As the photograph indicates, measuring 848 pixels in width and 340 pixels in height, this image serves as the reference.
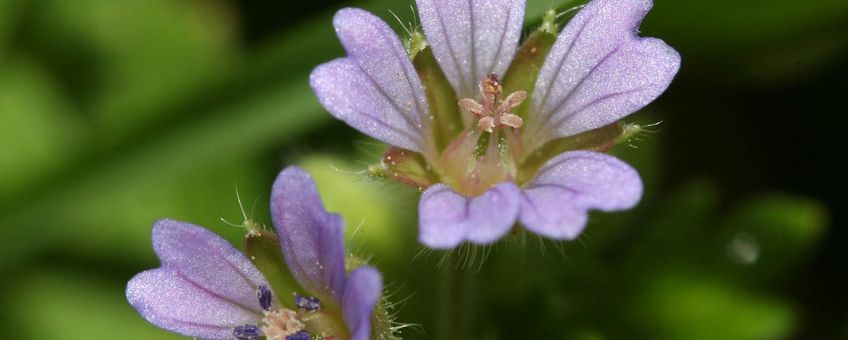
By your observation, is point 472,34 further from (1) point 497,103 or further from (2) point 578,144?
(2) point 578,144

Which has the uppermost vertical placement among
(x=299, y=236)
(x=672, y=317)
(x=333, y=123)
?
(x=299, y=236)

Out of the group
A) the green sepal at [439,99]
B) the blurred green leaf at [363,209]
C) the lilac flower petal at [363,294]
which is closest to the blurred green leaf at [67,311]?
the blurred green leaf at [363,209]

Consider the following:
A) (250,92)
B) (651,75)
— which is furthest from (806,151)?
(250,92)

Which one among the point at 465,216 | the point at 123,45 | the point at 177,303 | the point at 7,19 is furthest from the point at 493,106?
the point at 7,19

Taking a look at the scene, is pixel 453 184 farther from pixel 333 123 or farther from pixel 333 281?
pixel 333 123

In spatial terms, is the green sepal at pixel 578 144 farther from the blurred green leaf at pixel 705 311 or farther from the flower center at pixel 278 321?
the blurred green leaf at pixel 705 311

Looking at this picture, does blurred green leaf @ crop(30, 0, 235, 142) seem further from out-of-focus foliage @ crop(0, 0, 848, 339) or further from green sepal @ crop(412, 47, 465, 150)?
green sepal @ crop(412, 47, 465, 150)
